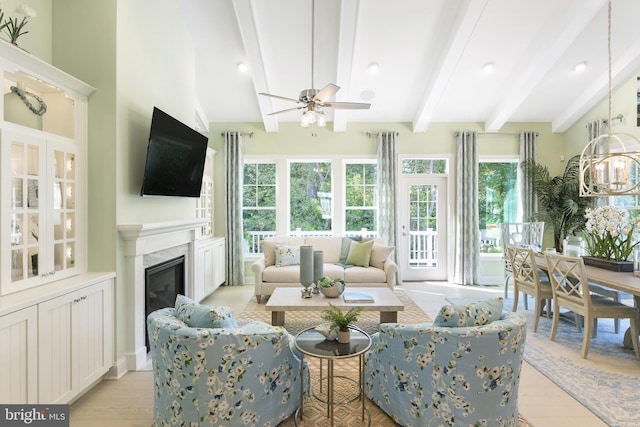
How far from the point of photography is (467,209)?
620cm

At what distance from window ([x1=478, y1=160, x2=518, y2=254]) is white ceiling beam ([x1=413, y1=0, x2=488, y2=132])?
1576 mm

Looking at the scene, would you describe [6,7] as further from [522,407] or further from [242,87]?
[522,407]

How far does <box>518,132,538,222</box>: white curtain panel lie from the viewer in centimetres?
621

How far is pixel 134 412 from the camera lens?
2424 mm

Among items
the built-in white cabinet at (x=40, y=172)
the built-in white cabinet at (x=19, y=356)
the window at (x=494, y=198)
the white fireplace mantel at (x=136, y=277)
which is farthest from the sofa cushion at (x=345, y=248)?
the built-in white cabinet at (x=19, y=356)

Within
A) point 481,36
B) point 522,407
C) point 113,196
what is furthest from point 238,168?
point 522,407

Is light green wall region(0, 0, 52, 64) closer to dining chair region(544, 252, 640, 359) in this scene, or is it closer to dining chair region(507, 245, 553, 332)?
dining chair region(544, 252, 640, 359)

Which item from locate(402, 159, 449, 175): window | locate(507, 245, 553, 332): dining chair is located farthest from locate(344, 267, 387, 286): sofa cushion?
locate(402, 159, 449, 175): window

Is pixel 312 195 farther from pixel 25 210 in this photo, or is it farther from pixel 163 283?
pixel 25 210

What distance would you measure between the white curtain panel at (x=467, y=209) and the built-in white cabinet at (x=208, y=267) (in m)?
4.34

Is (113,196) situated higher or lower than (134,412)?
higher

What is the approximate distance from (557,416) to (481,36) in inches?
168


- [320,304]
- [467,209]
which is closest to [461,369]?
[320,304]

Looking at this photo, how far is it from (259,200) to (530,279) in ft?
15.0
